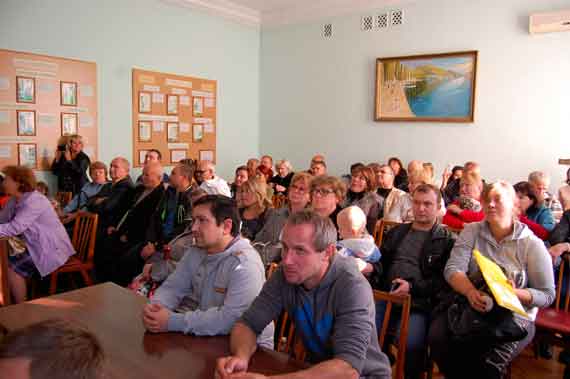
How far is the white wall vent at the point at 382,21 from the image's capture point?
6.76 meters

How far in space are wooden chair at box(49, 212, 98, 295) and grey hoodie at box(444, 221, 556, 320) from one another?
2.86 m

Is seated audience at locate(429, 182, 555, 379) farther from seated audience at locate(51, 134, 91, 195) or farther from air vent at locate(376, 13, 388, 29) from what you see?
air vent at locate(376, 13, 388, 29)

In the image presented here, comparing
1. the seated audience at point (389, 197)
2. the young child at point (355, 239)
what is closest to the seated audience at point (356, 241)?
the young child at point (355, 239)

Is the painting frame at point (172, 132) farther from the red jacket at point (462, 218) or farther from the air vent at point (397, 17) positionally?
the red jacket at point (462, 218)

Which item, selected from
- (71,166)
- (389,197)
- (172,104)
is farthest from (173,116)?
(389,197)

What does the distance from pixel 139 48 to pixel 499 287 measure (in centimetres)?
609

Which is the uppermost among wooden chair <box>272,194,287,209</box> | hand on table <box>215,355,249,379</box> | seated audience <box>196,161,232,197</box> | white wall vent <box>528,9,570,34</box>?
white wall vent <box>528,9,570,34</box>

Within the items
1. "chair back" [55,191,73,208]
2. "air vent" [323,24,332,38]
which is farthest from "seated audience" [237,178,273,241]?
"air vent" [323,24,332,38]

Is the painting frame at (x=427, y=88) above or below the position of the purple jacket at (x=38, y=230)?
above

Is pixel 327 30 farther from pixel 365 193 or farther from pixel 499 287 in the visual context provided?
pixel 499 287

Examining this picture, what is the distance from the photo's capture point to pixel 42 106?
5.69m

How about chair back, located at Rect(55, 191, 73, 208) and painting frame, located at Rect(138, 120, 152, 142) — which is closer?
chair back, located at Rect(55, 191, 73, 208)

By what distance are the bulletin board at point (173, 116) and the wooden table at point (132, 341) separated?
4997mm

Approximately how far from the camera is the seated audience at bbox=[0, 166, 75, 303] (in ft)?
11.1
